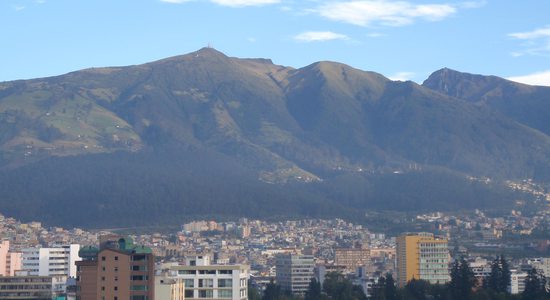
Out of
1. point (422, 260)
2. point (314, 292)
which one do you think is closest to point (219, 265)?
point (314, 292)

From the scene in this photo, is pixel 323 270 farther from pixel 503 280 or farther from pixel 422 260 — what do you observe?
pixel 503 280

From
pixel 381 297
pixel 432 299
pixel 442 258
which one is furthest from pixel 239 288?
pixel 442 258

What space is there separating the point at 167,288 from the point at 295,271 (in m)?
70.5

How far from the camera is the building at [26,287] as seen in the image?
9250cm

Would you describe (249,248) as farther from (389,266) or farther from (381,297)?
(381,297)

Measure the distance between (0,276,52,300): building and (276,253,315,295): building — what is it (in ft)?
156

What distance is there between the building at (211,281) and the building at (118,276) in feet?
23.3

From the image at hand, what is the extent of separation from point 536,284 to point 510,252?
79.5m

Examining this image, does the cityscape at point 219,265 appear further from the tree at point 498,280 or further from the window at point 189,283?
the tree at point 498,280

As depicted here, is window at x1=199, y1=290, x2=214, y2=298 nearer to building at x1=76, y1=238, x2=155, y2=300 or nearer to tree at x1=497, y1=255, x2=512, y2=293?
building at x1=76, y1=238, x2=155, y2=300

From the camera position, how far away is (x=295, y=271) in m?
144

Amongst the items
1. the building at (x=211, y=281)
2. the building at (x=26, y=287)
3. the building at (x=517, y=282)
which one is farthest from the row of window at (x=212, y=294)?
the building at (x=517, y=282)

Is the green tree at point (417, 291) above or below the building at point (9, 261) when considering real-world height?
below

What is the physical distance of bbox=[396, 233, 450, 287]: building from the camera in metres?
136
